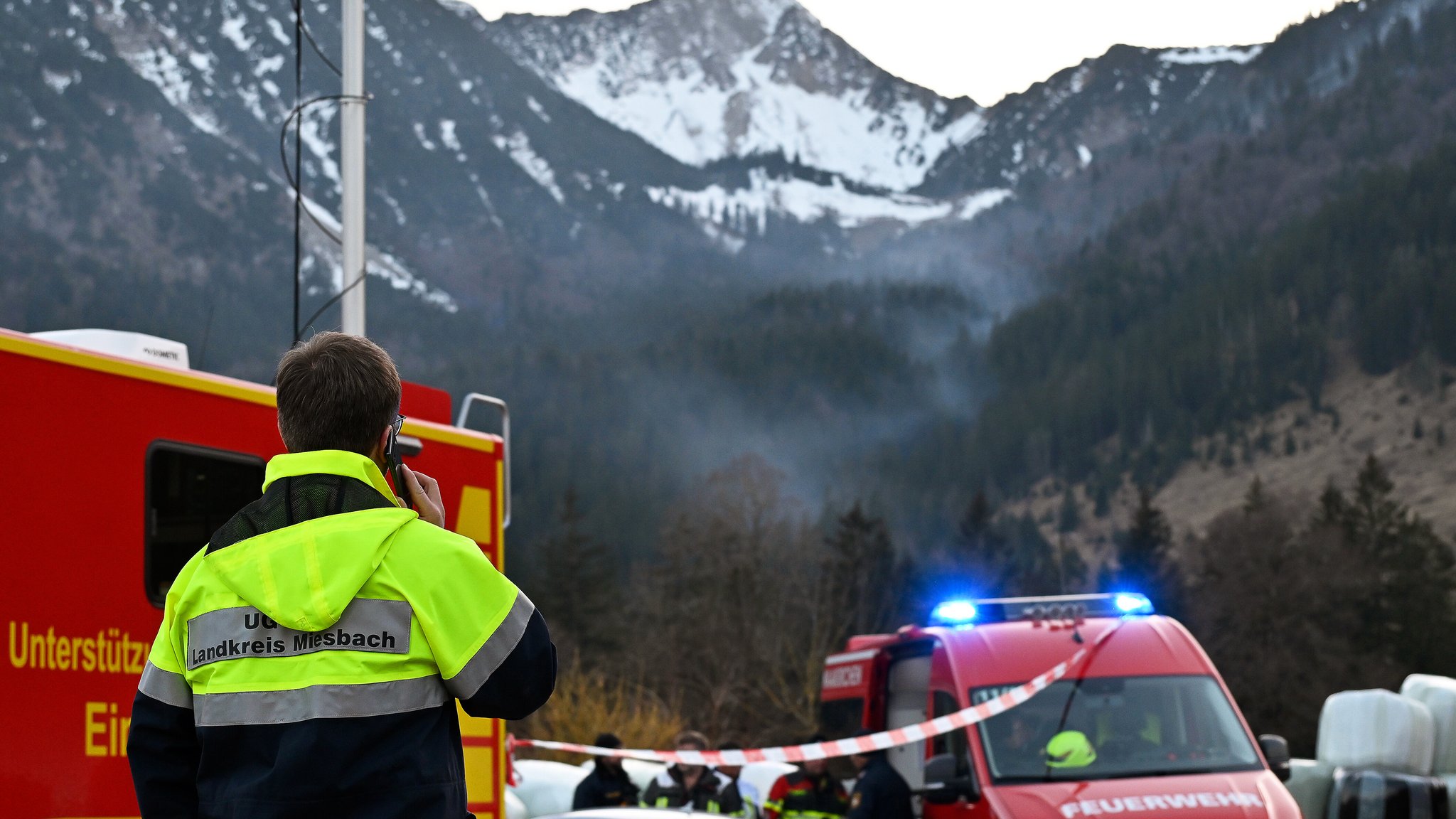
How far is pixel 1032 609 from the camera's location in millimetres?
9570

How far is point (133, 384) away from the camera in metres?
5.30

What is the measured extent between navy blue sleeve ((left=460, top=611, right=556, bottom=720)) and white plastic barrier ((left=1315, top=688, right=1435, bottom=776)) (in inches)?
371

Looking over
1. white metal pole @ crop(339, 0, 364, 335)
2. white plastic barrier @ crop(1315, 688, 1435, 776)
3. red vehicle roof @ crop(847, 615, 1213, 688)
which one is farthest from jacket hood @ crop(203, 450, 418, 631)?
white plastic barrier @ crop(1315, 688, 1435, 776)

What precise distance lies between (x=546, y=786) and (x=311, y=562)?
440 inches

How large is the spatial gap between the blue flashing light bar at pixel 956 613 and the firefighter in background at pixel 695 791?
2.27 metres

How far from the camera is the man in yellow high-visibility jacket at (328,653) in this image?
247 centimetres

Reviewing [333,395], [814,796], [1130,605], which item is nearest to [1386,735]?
[1130,605]

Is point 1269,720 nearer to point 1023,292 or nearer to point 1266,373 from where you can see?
point 1266,373

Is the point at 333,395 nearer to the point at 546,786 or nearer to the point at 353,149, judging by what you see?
the point at 353,149

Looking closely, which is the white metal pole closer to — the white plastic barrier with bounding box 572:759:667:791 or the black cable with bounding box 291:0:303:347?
the black cable with bounding box 291:0:303:347

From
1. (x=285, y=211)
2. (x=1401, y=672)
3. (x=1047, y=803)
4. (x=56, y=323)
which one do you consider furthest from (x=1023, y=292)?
(x=1047, y=803)

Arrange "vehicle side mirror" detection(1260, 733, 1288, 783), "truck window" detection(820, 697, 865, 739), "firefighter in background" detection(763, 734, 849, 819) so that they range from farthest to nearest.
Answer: "truck window" detection(820, 697, 865, 739)
"firefighter in background" detection(763, 734, 849, 819)
"vehicle side mirror" detection(1260, 733, 1288, 783)

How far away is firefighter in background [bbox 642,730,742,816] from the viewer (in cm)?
1114

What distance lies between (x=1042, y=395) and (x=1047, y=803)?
152 meters
